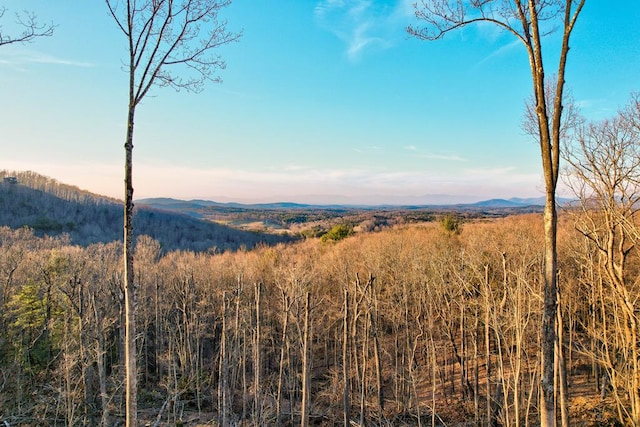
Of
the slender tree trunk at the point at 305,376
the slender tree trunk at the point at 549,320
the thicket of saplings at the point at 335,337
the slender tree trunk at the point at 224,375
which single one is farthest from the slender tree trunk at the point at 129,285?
the slender tree trunk at the point at 224,375

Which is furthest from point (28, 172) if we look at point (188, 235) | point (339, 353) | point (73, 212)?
point (339, 353)

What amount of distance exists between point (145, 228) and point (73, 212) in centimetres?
1676

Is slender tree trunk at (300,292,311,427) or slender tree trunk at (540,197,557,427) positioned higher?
slender tree trunk at (540,197,557,427)

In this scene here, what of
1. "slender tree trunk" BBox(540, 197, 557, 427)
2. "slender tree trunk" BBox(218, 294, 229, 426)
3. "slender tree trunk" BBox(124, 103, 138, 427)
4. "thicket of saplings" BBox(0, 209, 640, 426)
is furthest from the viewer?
"thicket of saplings" BBox(0, 209, 640, 426)

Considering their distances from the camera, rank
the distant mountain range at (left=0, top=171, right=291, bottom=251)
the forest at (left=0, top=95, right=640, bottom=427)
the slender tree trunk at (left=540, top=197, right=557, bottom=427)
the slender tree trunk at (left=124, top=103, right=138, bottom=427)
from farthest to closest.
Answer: the distant mountain range at (left=0, top=171, right=291, bottom=251) → the forest at (left=0, top=95, right=640, bottom=427) → the slender tree trunk at (left=124, top=103, right=138, bottom=427) → the slender tree trunk at (left=540, top=197, right=557, bottom=427)

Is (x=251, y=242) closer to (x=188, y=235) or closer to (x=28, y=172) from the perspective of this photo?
(x=188, y=235)

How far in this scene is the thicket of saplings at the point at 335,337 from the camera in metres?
16.9

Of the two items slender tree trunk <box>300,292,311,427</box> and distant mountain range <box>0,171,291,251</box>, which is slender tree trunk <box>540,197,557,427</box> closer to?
slender tree trunk <box>300,292,311,427</box>

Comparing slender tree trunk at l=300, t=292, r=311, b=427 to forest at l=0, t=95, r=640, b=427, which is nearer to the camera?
forest at l=0, t=95, r=640, b=427

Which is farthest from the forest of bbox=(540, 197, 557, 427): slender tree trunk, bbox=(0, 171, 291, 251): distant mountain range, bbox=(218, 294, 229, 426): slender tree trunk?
bbox=(0, 171, 291, 251): distant mountain range

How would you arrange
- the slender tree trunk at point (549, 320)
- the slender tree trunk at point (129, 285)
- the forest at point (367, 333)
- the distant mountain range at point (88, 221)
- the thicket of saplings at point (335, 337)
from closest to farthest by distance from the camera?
the slender tree trunk at point (549, 320), the slender tree trunk at point (129, 285), the forest at point (367, 333), the thicket of saplings at point (335, 337), the distant mountain range at point (88, 221)

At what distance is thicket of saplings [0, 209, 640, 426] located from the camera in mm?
16859

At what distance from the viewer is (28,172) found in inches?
4446

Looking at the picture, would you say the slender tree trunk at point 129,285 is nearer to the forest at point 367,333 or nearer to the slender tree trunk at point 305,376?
the forest at point 367,333
